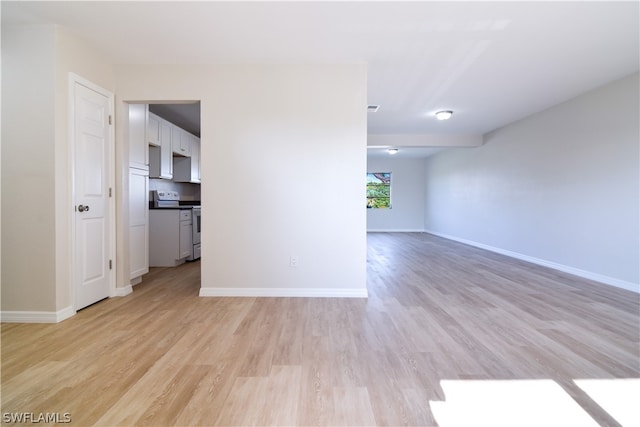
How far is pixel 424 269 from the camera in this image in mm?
4488

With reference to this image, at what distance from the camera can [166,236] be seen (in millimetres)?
4496

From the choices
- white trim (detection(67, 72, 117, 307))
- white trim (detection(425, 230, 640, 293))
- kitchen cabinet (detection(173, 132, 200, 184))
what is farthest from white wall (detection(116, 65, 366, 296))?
white trim (detection(425, 230, 640, 293))

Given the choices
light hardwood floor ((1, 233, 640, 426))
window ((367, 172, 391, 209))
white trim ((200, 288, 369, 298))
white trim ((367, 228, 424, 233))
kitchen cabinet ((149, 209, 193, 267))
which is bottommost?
light hardwood floor ((1, 233, 640, 426))

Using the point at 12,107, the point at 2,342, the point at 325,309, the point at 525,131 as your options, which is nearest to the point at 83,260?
the point at 2,342

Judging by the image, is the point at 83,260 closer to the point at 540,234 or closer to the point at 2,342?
the point at 2,342

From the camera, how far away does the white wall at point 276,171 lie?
10.3ft

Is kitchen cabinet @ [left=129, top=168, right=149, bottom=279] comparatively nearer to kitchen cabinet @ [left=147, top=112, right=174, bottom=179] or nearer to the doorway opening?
the doorway opening

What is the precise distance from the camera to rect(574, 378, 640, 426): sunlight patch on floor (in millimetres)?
1358

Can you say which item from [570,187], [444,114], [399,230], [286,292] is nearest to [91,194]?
[286,292]

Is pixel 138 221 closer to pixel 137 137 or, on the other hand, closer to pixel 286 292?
pixel 137 137

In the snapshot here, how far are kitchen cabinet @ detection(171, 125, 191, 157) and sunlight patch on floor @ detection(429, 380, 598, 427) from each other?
499 centimetres

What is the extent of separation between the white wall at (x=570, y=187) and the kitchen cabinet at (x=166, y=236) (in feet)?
19.8

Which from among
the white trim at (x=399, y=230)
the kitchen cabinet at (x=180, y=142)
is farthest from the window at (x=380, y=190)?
the kitchen cabinet at (x=180, y=142)

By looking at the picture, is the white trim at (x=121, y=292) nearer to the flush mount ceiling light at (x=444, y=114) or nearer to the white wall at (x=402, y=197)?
the flush mount ceiling light at (x=444, y=114)
